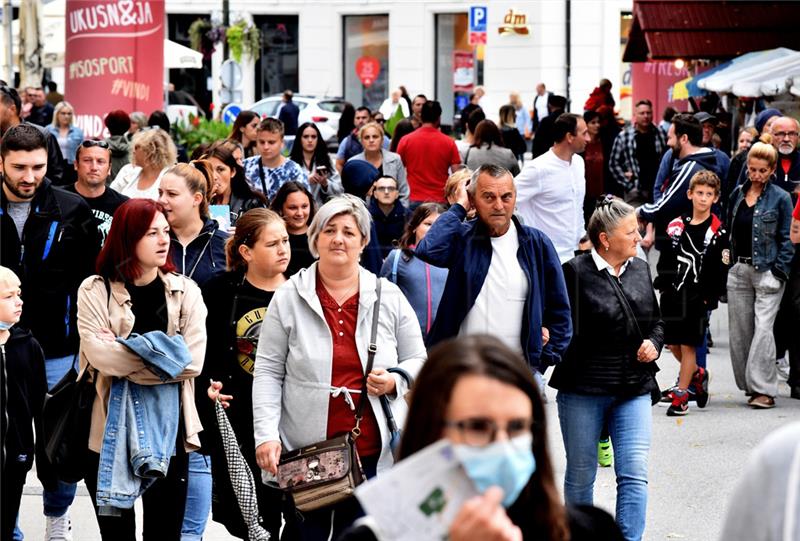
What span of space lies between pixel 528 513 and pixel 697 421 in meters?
7.49

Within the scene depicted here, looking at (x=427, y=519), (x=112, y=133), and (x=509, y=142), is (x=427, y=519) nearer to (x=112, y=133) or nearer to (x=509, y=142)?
(x=112, y=133)

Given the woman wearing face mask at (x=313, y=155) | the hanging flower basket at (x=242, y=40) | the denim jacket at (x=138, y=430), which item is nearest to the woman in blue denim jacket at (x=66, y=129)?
the woman wearing face mask at (x=313, y=155)

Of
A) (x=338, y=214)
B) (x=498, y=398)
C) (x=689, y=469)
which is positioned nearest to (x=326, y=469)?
(x=338, y=214)

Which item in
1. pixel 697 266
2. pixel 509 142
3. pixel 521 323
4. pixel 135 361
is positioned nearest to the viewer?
pixel 135 361

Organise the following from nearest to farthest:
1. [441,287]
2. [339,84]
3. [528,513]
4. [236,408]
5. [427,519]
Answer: [427,519], [528,513], [236,408], [441,287], [339,84]

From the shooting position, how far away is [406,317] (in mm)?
5512

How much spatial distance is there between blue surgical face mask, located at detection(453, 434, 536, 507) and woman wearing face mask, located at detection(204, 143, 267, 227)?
6412 millimetres

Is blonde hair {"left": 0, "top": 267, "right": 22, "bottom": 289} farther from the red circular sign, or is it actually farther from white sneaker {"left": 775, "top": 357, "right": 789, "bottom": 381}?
the red circular sign

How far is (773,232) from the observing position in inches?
405

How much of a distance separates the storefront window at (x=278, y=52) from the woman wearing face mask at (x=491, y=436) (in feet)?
140

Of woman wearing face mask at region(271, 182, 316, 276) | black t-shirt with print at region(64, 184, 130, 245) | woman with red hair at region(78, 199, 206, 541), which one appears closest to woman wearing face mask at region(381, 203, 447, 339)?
woman wearing face mask at region(271, 182, 316, 276)

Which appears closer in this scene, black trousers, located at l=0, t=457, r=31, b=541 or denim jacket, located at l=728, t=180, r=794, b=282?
black trousers, located at l=0, t=457, r=31, b=541

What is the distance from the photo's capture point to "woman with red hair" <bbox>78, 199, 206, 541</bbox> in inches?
226

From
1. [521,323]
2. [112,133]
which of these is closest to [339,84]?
[112,133]
